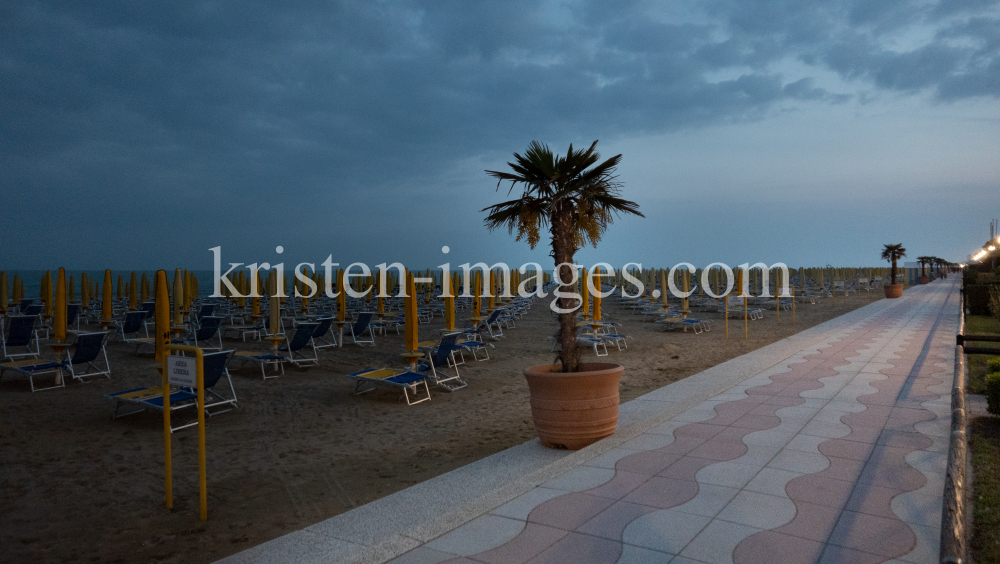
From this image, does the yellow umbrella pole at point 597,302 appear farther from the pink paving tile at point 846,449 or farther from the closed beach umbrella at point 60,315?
the closed beach umbrella at point 60,315

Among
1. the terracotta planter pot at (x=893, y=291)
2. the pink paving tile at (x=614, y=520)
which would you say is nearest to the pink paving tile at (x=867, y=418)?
the pink paving tile at (x=614, y=520)

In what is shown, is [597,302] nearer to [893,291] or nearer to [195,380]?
[195,380]

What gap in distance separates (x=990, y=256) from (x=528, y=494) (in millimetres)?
33860

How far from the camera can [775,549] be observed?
2.33 metres

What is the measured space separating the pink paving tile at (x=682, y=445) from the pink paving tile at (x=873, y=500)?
99 cm

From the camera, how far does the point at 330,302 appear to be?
18.5 metres

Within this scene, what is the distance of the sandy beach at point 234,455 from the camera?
3.12m

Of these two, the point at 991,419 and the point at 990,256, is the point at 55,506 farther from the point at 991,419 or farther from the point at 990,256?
the point at 990,256

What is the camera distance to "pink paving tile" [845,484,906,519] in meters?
2.68

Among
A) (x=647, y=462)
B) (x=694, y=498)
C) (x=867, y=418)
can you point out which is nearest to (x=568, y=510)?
(x=694, y=498)

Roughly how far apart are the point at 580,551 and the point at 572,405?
57.0 inches

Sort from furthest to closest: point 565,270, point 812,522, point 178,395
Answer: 1. point 178,395
2. point 565,270
3. point 812,522

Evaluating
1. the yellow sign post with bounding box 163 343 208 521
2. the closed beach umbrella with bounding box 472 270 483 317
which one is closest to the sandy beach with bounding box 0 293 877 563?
the yellow sign post with bounding box 163 343 208 521

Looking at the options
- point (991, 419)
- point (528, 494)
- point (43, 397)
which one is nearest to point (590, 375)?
point (528, 494)
